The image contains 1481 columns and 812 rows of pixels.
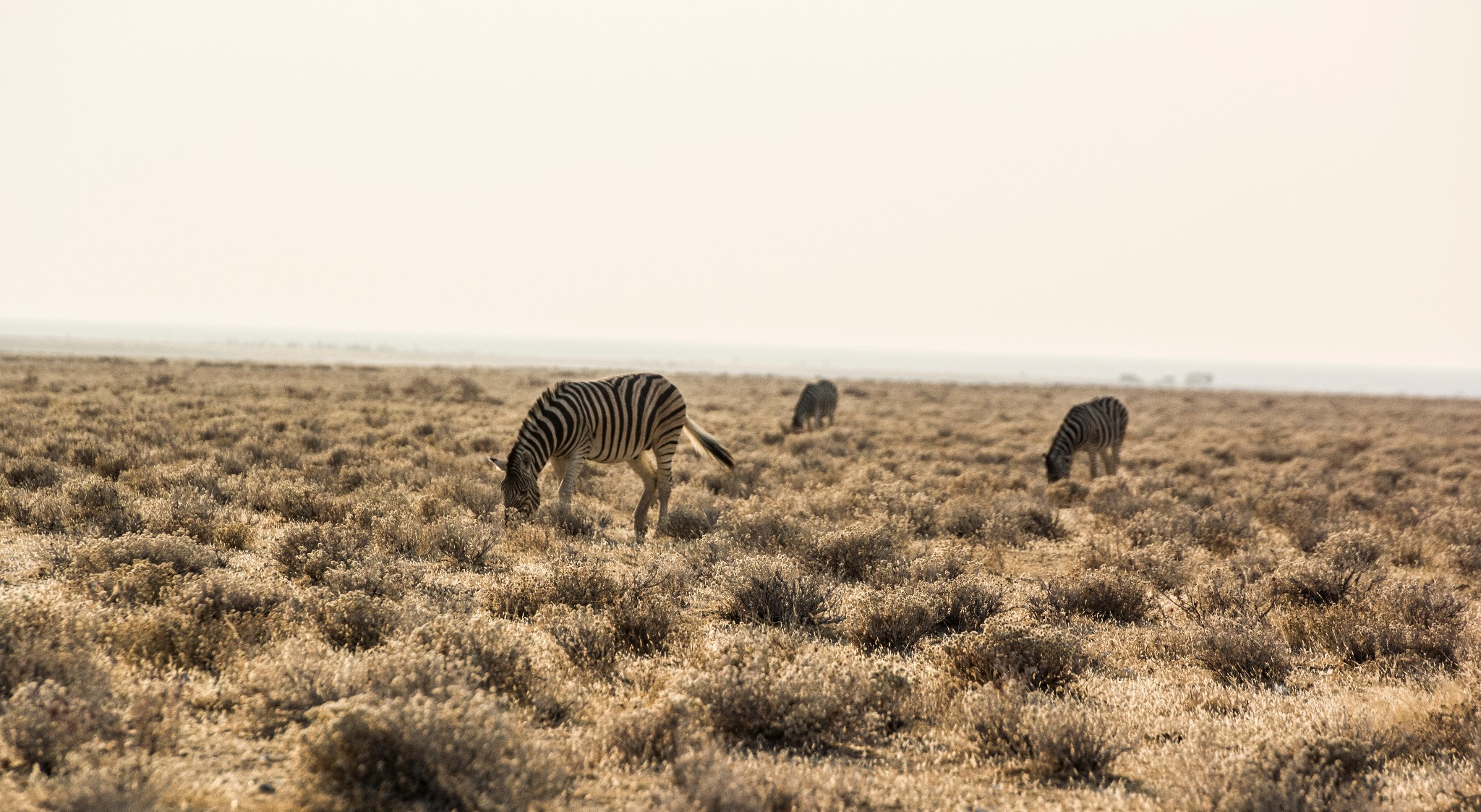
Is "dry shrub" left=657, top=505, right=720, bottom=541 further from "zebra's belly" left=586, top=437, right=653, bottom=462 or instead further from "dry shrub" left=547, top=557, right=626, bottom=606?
"dry shrub" left=547, top=557, right=626, bottom=606

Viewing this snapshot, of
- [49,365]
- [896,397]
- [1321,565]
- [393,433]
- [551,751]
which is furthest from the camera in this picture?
[896,397]

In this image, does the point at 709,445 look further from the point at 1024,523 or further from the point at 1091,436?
the point at 1091,436

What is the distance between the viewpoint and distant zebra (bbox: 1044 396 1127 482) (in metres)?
17.1

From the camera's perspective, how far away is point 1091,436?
58.3 feet

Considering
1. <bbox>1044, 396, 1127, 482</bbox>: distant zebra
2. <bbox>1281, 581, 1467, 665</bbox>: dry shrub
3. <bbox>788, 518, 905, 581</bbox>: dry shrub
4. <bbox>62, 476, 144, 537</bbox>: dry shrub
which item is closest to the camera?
<bbox>1281, 581, 1467, 665</bbox>: dry shrub

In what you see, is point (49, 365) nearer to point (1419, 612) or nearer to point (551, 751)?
point (551, 751)

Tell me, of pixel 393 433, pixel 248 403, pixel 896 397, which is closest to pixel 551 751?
pixel 393 433

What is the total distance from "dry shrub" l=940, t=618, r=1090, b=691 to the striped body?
19775 mm

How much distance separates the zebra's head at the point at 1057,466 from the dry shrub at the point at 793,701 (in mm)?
12063

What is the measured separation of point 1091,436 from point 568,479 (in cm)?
1178

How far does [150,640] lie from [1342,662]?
29.6ft

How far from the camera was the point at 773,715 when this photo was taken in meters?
5.11

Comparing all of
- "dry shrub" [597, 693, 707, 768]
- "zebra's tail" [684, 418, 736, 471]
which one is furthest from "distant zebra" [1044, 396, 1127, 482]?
"dry shrub" [597, 693, 707, 768]

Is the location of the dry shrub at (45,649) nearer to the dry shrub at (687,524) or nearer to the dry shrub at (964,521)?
the dry shrub at (687,524)
